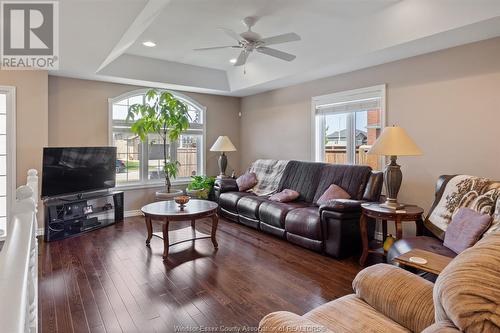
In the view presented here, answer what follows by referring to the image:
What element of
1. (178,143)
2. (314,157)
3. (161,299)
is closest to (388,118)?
(314,157)

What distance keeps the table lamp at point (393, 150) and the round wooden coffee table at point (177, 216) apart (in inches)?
81.0

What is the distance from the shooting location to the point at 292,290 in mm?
2682

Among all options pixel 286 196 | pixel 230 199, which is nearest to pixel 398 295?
pixel 286 196

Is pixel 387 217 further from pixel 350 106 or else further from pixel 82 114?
pixel 82 114

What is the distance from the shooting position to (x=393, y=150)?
3.05 m

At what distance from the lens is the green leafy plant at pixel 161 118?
520cm

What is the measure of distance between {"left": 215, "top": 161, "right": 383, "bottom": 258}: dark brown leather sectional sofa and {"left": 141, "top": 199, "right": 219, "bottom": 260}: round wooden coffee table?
77 centimetres

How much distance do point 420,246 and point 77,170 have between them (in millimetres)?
4538

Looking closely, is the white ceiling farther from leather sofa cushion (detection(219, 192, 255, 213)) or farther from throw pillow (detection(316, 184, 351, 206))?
leather sofa cushion (detection(219, 192, 255, 213))

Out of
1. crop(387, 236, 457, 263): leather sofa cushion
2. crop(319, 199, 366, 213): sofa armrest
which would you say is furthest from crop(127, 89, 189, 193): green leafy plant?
crop(387, 236, 457, 263): leather sofa cushion

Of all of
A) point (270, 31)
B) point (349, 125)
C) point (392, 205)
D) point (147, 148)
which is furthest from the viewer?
point (147, 148)

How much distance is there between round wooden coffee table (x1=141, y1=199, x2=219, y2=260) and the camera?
11.3 ft

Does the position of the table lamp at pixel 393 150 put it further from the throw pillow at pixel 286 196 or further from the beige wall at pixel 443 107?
the throw pillow at pixel 286 196

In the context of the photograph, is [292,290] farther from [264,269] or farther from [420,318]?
[420,318]
